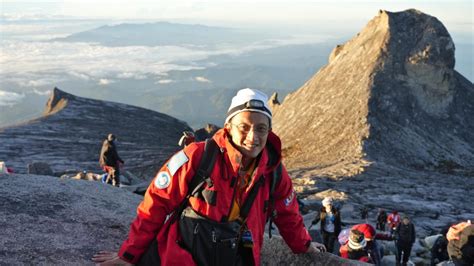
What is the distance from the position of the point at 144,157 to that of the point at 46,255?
42813 millimetres

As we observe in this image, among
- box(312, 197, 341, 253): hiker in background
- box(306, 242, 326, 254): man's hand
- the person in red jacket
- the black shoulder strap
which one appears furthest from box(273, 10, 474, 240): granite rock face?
the person in red jacket

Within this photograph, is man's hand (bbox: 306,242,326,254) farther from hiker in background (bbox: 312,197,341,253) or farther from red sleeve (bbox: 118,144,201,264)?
hiker in background (bbox: 312,197,341,253)

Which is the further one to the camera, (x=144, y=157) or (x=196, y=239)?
(x=144, y=157)

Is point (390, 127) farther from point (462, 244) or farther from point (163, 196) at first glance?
point (163, 196)

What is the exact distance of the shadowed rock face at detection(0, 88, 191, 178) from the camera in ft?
150

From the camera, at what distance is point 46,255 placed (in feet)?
22.8

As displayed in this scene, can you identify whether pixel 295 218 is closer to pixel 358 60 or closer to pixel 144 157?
pixel 144 157

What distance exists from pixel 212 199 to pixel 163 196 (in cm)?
59

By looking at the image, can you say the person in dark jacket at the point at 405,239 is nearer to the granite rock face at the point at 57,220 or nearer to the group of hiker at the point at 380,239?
the group of hiker at the point at 380,239


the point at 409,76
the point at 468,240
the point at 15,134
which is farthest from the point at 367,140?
the point at 15,134

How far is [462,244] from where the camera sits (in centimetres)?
964

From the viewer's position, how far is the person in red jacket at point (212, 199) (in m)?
5.61

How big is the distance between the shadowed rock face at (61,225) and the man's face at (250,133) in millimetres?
2806

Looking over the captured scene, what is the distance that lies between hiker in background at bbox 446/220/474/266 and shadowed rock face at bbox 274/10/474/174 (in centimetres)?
2678
